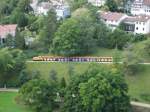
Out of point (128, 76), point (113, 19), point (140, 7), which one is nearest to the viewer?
point (128, 76)

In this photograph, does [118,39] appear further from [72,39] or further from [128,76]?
[128,76]

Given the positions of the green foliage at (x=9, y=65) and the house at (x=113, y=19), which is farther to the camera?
the house at (x=113, y=19)

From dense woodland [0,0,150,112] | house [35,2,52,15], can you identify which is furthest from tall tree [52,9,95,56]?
house [35,2,52,15]

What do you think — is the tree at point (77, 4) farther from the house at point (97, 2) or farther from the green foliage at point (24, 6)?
the green foliage at point (24, 6)

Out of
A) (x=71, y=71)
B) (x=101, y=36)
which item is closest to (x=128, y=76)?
(x=71, y=71)

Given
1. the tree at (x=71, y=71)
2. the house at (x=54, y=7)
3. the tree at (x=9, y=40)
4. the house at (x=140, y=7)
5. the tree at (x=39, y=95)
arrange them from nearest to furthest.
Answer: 1. the tree at (x=39, y=95)
2. the tree at (x=71, y=71)
3. the tree at (x=9, y=40)
4. the house at (x=54, y=7)
5. the house at (x=140, y=7)

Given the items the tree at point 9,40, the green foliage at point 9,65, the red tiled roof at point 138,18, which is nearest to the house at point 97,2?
the red tiled roof at point 138,18

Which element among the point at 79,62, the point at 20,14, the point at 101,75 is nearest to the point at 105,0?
the point at 20,14
